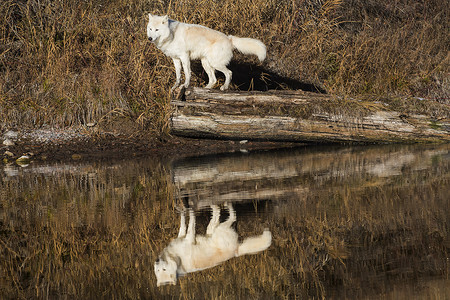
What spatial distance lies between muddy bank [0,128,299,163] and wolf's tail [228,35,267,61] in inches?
57.6

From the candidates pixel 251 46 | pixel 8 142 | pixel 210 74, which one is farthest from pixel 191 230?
pixel 8 142

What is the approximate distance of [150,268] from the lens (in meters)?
3.77

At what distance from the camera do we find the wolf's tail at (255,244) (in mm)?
4035

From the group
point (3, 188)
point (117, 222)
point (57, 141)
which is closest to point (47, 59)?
point (57, 141)

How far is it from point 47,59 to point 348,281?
839 centimetres

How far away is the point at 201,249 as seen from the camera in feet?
13.9

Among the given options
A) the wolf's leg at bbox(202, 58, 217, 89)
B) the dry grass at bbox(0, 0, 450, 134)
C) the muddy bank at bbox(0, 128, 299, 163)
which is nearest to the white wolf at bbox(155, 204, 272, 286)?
the muddy bank at bbox(0, 128, 299, 163)

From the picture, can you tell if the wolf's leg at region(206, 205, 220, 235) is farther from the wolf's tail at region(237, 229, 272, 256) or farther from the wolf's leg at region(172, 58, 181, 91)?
the wolf's leg at region(172, 58, 181, 91)

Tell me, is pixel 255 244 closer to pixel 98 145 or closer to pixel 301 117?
pixel 301 117

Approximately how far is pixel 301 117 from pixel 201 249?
510cm

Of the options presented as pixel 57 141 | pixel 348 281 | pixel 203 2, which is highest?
pixel 203 2

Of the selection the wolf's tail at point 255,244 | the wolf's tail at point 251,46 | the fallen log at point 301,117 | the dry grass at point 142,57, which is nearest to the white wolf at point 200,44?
the wolf's tail at point 251,46

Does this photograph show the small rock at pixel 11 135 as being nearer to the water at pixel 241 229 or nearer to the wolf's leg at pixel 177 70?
the water at pixel 241 229

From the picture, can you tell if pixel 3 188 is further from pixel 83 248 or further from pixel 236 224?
pixel 236 224
